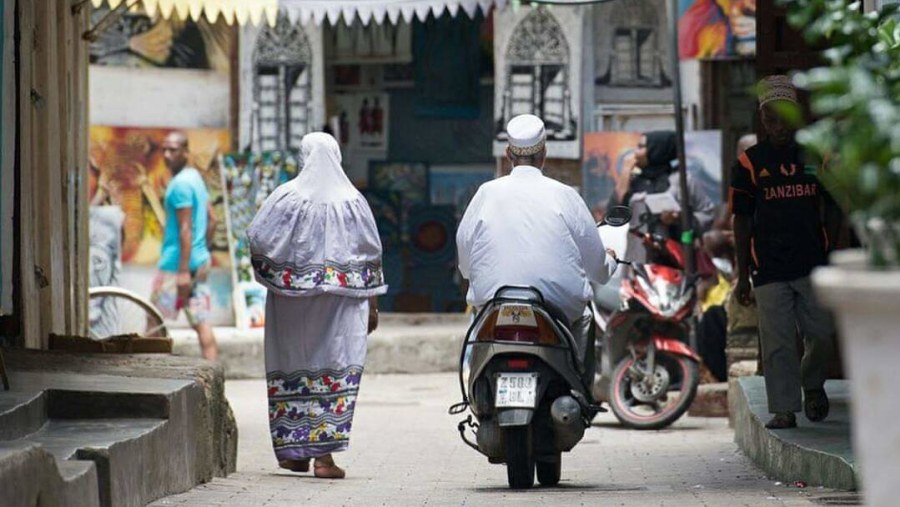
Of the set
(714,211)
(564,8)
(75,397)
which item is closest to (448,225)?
(564,8)

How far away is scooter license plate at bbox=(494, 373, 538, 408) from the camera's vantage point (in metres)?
8.26

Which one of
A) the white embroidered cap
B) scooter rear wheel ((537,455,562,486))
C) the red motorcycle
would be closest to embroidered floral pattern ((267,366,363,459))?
scooter rear wheel ((537,455,562,486))

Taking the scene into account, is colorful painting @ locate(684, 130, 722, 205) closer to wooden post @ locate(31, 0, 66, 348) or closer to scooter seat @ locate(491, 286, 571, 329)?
wooden post @ locate(31, 0, 66, 348)

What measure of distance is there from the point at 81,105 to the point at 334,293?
2.90 m

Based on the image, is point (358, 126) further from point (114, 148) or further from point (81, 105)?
point (81, 105)

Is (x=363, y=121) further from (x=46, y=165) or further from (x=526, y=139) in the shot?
(x=526, y=139)

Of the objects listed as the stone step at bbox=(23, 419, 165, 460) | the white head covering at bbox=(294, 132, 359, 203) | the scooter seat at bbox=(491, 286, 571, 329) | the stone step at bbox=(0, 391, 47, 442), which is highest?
the white head covering at bbox=(294, 132, 359, 203)

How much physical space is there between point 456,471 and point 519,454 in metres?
1.92

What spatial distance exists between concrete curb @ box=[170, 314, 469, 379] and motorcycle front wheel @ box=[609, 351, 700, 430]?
4.74 m

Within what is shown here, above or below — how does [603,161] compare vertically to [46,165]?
above

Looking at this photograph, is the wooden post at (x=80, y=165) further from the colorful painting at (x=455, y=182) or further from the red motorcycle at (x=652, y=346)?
the colorful painting at (x=455, y=182)

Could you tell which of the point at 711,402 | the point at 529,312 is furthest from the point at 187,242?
the point at 529,312

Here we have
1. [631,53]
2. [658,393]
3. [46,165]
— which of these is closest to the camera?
[46,165]

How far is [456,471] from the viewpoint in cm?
1024
